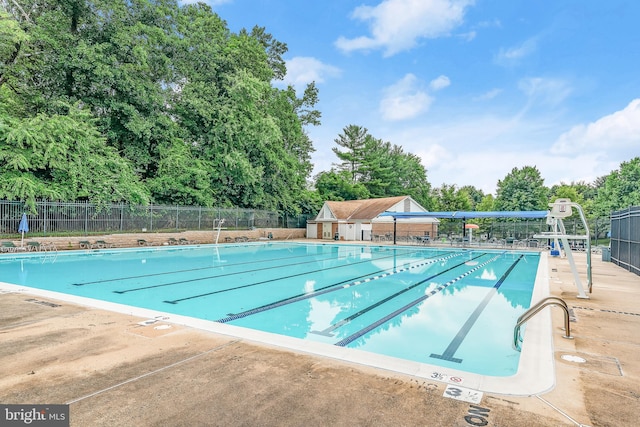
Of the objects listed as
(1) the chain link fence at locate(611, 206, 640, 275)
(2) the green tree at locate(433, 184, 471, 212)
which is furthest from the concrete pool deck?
(2) the green tree at locate(433, 184, 471, 212)

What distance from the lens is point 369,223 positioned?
29.4 m

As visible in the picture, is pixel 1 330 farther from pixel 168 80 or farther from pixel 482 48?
pixel 168 80

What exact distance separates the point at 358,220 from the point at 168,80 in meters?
18.3

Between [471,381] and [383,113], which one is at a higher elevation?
[383,113]

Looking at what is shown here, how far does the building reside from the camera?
29.5m

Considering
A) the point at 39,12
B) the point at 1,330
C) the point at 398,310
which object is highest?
the point at 39,12

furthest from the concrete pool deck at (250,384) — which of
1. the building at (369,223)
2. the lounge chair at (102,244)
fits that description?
the building at (369,223)

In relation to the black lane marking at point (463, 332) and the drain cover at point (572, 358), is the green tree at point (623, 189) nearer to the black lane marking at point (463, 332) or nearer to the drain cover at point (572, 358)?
the black lane marking at point (463, 332)

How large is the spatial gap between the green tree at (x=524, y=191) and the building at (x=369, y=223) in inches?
441

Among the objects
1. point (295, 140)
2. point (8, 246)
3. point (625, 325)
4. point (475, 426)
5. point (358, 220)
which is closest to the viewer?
point (475, 426)

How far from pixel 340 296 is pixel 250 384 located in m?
5.55

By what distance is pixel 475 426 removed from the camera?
2420mm

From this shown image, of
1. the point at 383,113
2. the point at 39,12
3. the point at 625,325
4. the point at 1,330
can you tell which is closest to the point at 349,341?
the point at 625,325

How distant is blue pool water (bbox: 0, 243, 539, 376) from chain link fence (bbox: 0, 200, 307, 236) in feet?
12.1
